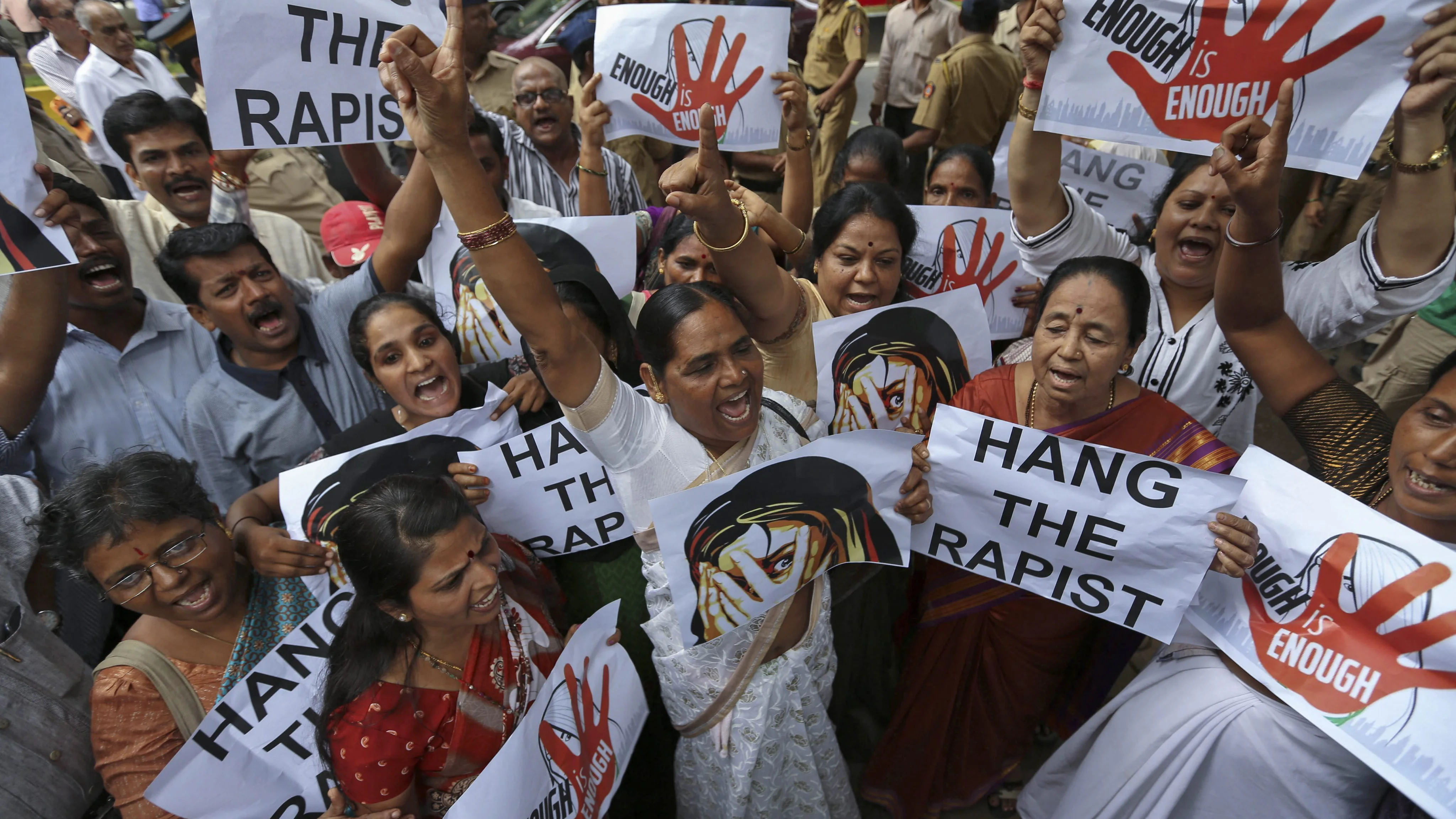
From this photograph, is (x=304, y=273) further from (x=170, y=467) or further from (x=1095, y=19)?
(x=1095, y=19)

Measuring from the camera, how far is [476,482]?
89.7 inches

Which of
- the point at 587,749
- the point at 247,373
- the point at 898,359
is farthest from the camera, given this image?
the point at 247,373

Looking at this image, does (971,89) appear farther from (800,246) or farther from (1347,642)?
(1347,642)

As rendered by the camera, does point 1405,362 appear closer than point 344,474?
No

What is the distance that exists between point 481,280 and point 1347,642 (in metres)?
2.65

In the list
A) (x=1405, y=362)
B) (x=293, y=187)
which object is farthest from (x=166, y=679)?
(x=1405, y=362)

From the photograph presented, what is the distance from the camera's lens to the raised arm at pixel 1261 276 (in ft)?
6.10

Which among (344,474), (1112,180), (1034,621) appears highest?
(1112,180)

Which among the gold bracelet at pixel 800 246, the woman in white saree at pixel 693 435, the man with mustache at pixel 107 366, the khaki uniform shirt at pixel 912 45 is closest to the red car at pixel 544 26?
the khaki uniform shirt at pixel 912 45

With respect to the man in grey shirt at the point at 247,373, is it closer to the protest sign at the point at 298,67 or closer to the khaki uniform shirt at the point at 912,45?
the protest sign at the point at 298,67

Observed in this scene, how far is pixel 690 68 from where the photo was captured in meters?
3.33

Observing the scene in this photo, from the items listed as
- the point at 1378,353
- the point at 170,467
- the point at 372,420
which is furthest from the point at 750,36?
the point at 1378,353

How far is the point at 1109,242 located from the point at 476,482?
2.24 meters

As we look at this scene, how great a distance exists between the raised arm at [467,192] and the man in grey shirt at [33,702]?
4.80ft
